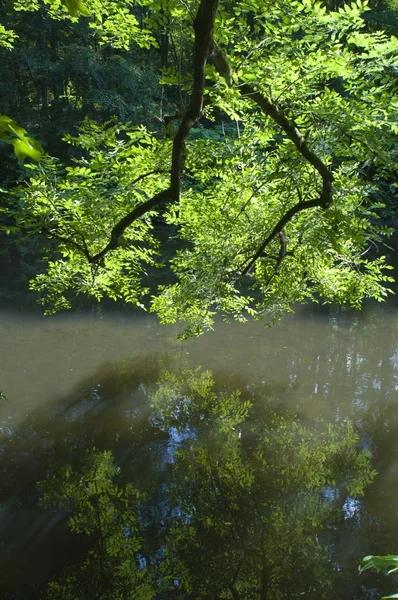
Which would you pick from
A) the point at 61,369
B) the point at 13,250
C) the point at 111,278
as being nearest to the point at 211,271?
the point at 111,278

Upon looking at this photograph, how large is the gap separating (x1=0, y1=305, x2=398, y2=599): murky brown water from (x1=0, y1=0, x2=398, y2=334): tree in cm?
170

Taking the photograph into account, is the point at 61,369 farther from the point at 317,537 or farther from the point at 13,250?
the point at 13,250

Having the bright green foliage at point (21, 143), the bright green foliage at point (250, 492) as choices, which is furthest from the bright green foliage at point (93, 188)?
the bright green foliage at point (21, 143)

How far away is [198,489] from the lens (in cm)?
511

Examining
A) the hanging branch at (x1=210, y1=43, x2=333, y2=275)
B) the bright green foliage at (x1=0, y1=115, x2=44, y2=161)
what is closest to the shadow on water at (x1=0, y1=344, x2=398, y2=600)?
the hanging branch at (x1=210, y1=43, x2=333, y2=275)

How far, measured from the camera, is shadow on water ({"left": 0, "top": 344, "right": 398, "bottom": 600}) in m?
4.00

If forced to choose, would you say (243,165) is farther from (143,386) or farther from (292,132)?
(143,386)

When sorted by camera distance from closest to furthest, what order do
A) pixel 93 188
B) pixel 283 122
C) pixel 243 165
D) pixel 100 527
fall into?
1. pixel 283 122
2. pixel 93 188
3. pixel 100 527
4. pixel 243 165

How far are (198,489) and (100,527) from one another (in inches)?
40.5

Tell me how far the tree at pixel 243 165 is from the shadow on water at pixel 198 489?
1.50m

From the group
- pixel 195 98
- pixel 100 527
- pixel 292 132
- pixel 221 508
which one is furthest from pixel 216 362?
pixel 195 98

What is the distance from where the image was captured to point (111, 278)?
549 cm

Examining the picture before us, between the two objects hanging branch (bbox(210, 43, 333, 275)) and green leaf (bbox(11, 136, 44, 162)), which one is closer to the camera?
green leaf (bbox(11, 136, 44, 162))

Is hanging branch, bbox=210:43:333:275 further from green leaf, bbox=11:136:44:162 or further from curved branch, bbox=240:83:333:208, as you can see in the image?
green leaf, bbox=11:136:44:162
